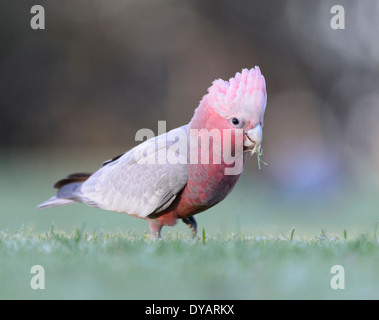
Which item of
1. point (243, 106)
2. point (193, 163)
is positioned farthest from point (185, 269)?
point (243, 106)

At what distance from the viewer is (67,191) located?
381 centimetres

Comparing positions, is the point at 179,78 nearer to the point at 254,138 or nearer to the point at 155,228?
the point at 155,228

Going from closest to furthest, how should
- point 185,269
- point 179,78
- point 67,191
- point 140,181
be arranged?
1. point 185,269
2. point 140,181
3. point 67,191
4. point 179,78

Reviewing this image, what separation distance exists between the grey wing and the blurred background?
24.3 feet

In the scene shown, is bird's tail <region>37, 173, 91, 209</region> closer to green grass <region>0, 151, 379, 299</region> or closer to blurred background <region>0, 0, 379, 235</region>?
green grass <region>0, 151, 379, 299</region>

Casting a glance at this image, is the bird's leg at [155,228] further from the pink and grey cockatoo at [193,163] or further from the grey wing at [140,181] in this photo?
the grey wing at [140,181]

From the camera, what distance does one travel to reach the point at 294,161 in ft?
36.7

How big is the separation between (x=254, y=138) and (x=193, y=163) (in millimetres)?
435

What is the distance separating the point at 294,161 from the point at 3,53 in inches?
291

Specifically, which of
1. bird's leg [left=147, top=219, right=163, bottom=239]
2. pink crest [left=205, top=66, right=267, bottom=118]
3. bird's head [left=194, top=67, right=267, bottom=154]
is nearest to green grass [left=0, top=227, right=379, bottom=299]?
bird's leg [left=147, top=219, right=163, bottom=239]

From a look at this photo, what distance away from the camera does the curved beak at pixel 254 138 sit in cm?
295

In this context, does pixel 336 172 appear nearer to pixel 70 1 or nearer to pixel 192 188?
pixel 70 1

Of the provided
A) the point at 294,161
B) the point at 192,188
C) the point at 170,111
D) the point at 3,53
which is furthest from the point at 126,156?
the point at 3,53

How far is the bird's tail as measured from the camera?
377 centimetres
